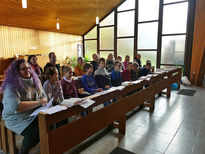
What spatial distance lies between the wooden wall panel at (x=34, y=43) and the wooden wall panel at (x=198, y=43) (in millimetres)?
6268

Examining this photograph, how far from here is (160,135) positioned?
2.55m

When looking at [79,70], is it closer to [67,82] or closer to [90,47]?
[67,82]

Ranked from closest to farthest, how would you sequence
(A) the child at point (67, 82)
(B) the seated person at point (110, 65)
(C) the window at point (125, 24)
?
(A) the child at point (67, 82) < (B) the seated person at point (110, 65) < (C) the window at point (125, 24)

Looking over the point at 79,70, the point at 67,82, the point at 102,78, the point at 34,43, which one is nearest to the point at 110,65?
the point at 79,70

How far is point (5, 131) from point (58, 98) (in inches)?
31.2

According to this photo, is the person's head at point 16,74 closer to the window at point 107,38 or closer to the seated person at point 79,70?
the seated person at point 79,70

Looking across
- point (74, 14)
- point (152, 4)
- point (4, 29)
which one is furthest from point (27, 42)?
point (152, 4)

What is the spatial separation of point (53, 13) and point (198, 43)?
6.09 metres

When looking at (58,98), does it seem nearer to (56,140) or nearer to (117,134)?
(56,140)

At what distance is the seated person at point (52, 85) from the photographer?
2.19 m

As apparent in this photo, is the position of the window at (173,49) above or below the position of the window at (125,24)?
below

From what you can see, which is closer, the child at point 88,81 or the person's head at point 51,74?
the person's head at point 51,74

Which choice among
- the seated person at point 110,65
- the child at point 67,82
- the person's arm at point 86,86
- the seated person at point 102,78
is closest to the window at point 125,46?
the seated person at point 110,65

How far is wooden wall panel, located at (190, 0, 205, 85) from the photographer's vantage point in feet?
20.2
